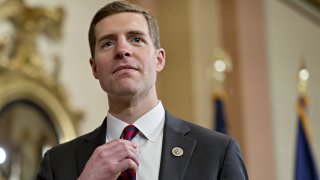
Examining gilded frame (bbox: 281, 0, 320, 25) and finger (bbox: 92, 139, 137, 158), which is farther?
gilded frame (bbox: 281, 0, 320, 25)

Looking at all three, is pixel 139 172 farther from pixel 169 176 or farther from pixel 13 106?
pixel 13 106

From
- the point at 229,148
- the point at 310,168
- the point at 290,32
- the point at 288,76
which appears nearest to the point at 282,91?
the point at 288,76

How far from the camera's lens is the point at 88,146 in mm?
2170

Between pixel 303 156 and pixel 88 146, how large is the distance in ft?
11.7

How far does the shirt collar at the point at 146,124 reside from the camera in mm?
2068

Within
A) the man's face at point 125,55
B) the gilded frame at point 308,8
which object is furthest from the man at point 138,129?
the gilded frame at point 308,8

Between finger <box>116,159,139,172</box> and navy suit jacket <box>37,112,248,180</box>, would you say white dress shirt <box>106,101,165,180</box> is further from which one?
finger <box>116,159,139,172</box>

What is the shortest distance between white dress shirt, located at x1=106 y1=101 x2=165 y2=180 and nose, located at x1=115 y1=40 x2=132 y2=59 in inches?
9.0

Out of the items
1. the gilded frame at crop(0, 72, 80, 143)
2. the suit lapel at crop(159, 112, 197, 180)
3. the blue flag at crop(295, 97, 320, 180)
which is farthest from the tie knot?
the blue flag at crop(295, 97, 320, 180)

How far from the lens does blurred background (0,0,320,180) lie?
4.89m

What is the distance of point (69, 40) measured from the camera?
517cm

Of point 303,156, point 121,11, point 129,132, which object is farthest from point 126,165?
point 303,156

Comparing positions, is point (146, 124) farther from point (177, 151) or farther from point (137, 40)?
point (137, 40)

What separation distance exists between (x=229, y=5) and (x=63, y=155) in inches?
211
